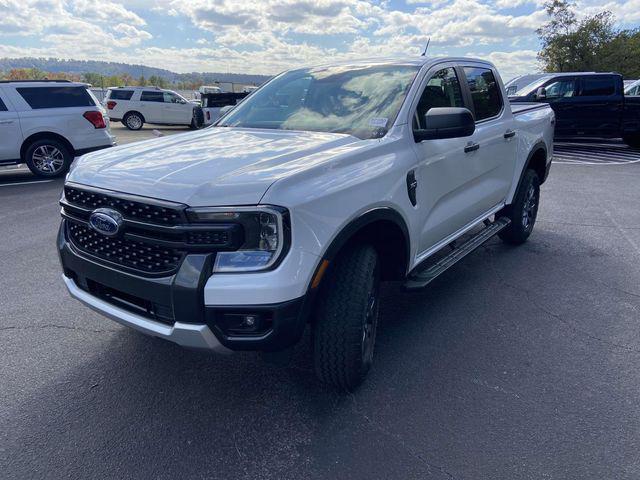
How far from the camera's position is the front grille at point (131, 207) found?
2166 millimetres

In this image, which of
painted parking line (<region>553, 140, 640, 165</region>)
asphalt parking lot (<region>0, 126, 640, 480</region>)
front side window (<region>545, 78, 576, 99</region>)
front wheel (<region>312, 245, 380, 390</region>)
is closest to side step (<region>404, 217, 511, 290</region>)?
asphalt parking lot (<region>0, 126, 640, 480</region>)

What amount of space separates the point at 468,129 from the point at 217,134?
1.69 metres

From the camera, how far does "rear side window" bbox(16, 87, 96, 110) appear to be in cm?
929

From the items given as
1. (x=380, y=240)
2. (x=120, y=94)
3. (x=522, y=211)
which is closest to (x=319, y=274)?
(x=380, y=240)

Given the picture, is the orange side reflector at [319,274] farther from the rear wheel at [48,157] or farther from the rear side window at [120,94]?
the rear side window at [120,94]

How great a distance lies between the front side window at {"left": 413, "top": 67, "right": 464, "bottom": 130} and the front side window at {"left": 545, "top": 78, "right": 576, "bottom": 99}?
10.9 metres

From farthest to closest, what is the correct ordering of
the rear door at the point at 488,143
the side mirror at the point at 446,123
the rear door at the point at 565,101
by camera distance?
the rear door at the point at 565,101 < the rear door at the point at 488,143 < the side mirror at the point at 446,123

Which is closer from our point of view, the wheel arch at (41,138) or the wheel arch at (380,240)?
the wheel arch at (380,240)

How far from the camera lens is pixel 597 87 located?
512 inches

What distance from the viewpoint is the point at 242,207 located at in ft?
6.98

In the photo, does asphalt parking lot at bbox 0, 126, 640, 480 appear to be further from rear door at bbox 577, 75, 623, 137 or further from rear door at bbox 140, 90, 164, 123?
rear door at bbox 140, 90, 164, 123

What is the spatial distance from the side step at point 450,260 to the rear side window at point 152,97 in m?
20.1

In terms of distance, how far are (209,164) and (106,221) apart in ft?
1.87

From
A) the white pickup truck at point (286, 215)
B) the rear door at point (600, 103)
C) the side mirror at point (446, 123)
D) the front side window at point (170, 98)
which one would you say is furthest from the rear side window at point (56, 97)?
the front side window at point (170, 98)
